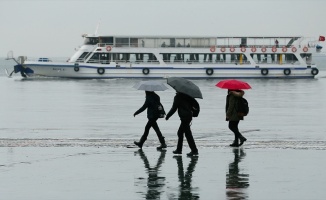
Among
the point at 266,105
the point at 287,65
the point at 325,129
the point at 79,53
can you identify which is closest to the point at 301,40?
the point at 287,65

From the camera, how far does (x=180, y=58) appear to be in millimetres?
85125

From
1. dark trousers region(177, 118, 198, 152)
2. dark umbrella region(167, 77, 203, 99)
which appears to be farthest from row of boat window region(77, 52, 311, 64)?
dark trousers region(177, 118, 198, 152)

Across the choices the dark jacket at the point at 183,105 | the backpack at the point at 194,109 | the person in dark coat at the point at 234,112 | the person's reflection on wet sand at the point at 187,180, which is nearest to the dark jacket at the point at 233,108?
the person in dark coat at the point at 234,112

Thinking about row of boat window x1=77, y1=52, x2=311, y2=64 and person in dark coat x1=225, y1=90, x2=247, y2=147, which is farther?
row of boat window x1=77, y1=52, x2=311, y2=64

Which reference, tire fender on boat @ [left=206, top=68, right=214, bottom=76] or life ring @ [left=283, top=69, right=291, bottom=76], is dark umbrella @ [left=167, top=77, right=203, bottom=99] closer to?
tire fender on boat @ [left=206, top=68, right=214, bottom=76]

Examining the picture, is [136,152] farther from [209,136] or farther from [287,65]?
[287,65]

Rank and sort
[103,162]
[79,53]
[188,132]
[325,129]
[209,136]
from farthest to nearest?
1. [79,53]
2. [325,129]
3. [209,136]
4. [188,132]
5. [103,162]

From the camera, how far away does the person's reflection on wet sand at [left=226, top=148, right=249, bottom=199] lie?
12534mm

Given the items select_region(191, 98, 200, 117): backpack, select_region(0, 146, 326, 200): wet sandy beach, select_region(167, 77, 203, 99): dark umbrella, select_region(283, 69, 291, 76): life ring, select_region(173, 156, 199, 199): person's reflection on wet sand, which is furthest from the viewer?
select_region(283, 69, 291, 76): life ring

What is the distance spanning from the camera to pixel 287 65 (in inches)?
3396

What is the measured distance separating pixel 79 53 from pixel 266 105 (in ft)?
155

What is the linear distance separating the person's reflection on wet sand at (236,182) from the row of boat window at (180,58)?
2699 inches

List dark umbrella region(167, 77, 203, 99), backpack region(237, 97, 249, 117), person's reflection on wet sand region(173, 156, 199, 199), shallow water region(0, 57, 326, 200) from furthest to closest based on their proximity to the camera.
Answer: backpack region(237, 97, 249, 117)
dark umbrella region(167, 77, 203, 99)
shallow water region(0, 57, 326, 200)
person's reflection on wet sand region(173, 156, 199, 199)

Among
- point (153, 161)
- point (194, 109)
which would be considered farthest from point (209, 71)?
point (153, 161)
